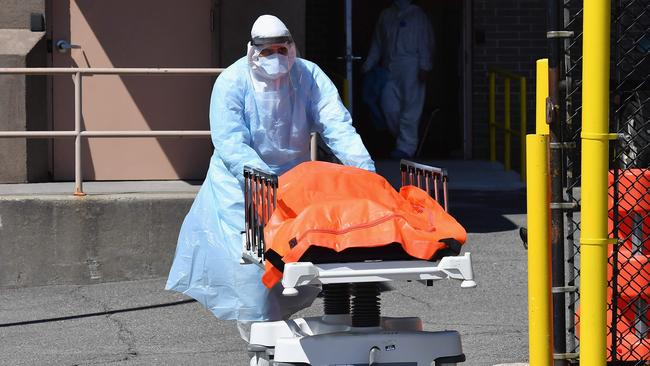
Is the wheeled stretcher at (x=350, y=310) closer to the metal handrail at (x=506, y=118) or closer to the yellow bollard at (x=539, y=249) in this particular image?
the yellow bollard at (x=539, y=249)

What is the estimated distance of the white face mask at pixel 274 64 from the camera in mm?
6309

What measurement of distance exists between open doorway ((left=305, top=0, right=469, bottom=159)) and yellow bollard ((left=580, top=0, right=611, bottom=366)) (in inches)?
435

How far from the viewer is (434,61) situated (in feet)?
53.5

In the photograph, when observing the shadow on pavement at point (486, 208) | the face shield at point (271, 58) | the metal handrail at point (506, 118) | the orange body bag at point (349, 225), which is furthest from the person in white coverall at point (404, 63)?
the orange body bag at point (349, 225)

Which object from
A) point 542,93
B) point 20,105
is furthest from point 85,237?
point 542,93

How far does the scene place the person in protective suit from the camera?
6254mm

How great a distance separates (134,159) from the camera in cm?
1158

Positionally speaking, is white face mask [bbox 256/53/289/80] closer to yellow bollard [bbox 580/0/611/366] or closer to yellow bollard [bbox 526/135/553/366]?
yellow bollard [bbox 526/135/553/366]

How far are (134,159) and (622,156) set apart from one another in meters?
6.17

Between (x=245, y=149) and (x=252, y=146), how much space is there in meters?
0.36

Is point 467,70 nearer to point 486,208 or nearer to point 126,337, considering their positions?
point 486,208

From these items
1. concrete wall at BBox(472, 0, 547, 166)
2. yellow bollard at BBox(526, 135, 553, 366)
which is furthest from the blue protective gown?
concrete wall at BBox(472, 0, 547, 166)

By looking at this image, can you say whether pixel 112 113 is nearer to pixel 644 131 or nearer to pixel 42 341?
pixel 42 341

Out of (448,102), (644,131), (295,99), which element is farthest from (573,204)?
(448,102)
